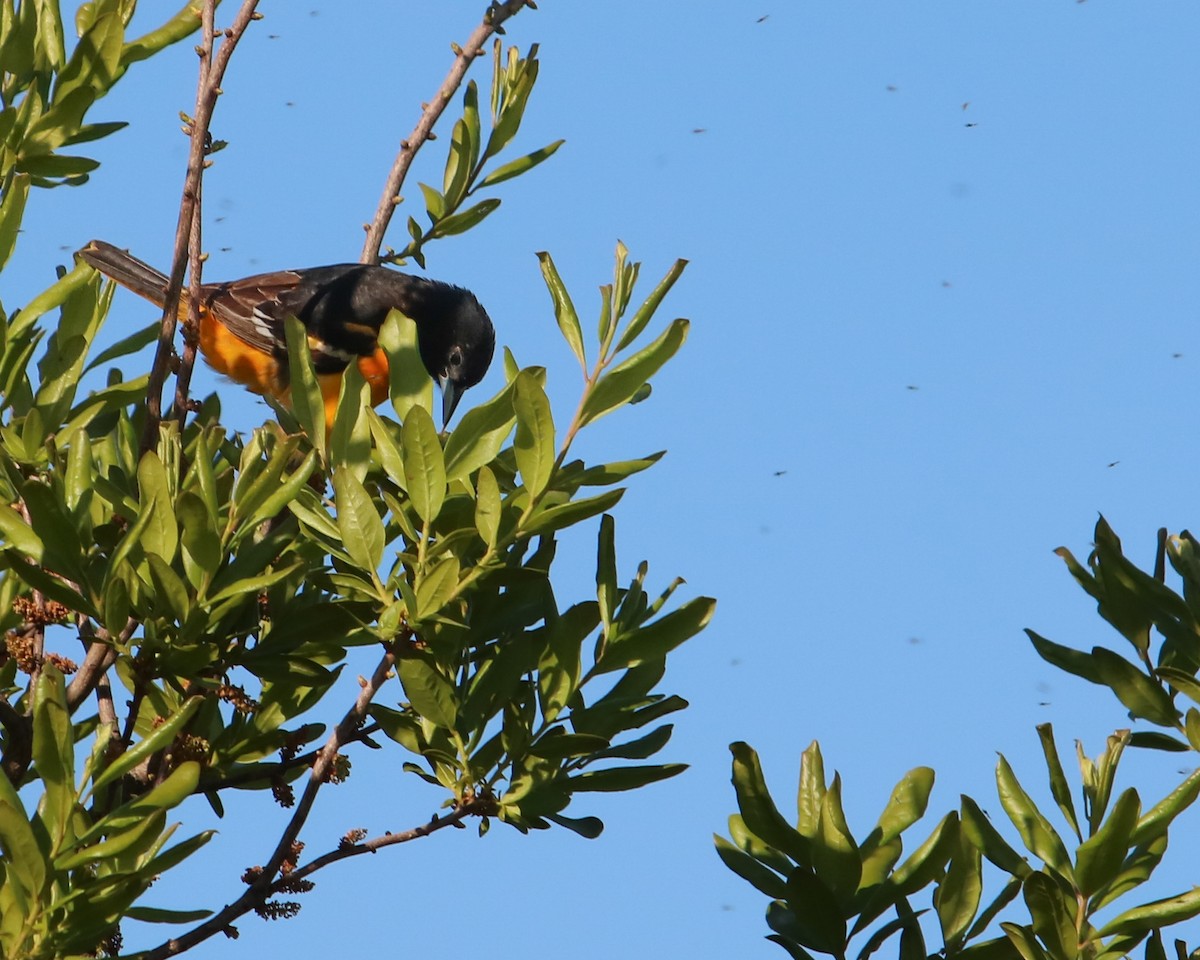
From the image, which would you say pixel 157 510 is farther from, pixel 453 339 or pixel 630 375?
pixel 453 339

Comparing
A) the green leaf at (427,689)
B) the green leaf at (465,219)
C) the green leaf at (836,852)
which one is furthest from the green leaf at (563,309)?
the green leaf at (465,219)

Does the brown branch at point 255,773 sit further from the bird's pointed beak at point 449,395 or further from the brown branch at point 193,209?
the bird's pointed beak at point 449,395

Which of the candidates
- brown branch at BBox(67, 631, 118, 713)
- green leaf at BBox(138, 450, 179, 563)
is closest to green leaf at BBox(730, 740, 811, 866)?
green leaf at BBox(138, 450, 179, 563)

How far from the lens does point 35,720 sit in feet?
6.12

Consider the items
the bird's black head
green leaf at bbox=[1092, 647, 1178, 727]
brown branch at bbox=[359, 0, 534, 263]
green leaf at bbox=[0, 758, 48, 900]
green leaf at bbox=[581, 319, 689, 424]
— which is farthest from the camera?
the bird's black head

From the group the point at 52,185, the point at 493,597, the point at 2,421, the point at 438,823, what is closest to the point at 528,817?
the point at 438,823

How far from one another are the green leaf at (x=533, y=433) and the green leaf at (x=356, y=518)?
9.3 inches

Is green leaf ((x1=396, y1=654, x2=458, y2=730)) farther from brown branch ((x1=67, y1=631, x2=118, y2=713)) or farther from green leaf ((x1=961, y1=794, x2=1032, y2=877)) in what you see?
green leaf ((x1=961, y1=794, x2=1032, y2=877))

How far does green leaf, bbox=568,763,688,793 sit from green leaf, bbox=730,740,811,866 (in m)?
0.33

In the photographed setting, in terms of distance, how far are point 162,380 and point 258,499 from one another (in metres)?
0.38

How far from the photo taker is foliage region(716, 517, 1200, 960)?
1999 mm

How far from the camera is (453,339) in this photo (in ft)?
24.2

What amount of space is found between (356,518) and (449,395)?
530cm

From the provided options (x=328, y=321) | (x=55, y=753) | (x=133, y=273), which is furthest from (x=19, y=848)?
(x=133, y=273)
